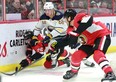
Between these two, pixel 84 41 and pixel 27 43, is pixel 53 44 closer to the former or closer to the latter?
pixel 27 43

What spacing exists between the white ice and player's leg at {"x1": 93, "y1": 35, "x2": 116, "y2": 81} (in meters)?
0.34

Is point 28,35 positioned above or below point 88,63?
above

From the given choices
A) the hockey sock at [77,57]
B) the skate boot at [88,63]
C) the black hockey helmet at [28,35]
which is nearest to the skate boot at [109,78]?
the hockey sock at [77,57]

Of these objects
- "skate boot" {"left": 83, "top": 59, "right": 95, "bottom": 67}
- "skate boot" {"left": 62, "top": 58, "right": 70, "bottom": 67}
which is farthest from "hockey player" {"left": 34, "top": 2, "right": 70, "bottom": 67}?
"skate boot" {"left": 83, "top": 59, "right": 95, "bottom": 67}

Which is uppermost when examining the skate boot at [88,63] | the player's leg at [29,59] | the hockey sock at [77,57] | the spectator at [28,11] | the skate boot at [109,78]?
the spectator at [28,11]

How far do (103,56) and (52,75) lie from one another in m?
1.03

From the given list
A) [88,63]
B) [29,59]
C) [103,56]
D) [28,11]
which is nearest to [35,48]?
[29,59]

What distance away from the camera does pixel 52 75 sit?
5.48 m

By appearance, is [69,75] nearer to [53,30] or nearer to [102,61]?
[102,61]

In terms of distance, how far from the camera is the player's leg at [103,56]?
15.3ft

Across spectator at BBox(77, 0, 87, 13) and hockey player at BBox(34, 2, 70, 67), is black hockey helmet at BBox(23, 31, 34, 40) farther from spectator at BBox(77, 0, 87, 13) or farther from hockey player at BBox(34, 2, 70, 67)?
spectator at BBox(77, 0, 87, 13)

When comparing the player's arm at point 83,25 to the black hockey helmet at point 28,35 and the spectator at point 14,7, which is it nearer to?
the black hockey helmet at point 28,35

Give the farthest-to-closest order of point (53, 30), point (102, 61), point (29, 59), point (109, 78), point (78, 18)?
1. point (53, 30)
2. point (29, 59)
3. point (78, 18)
4. point (102, 61)
5. point (109, 78)

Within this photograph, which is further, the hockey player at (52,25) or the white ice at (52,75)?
the hockey player at (52,25)
